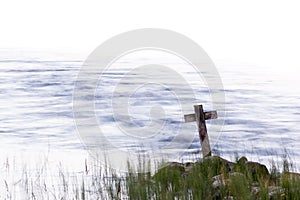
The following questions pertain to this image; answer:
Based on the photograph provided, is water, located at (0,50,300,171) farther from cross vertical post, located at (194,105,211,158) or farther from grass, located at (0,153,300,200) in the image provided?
grass, located at (0,153,300,200)

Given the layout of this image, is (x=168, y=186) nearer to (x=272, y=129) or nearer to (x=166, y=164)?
(x=166, y=164)

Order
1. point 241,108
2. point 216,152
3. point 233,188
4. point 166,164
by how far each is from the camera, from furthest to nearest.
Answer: point 241,108, point 216,152, point 166,164, point 233,188

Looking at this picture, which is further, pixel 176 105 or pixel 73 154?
pixel 176 105

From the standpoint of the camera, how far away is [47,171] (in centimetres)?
1334

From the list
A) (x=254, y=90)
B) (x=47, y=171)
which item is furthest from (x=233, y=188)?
(x=254, y=90)

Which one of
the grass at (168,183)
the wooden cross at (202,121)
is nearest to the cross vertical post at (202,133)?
the wooden cross at (202,121)

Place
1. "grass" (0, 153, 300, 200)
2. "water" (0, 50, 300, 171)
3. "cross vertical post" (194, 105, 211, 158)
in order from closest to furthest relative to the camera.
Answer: "grass" (0, 153, 300, 200) → "cross vertical post" (194, 105, 211, 158) → "water" (0, 50, 300, 171)

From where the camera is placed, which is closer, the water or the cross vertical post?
the cross vertical post

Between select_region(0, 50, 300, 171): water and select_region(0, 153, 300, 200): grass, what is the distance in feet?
4.38

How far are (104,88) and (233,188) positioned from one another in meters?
30.2

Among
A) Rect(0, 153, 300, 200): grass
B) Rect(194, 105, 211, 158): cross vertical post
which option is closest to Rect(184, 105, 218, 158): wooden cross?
Rect(194, 105, 211, 158): cross vertical post

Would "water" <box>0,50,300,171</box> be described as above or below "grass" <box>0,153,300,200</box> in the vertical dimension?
above

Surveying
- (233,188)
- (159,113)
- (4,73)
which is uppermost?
(4,73)

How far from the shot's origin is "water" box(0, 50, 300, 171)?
17.4 m
